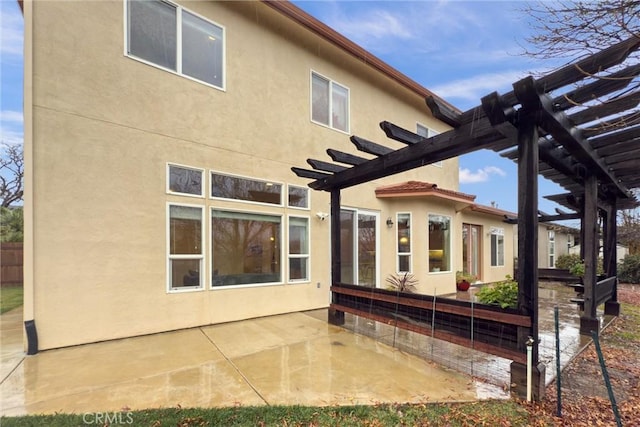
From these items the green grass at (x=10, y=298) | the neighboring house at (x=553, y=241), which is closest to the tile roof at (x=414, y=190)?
the green grass at (x=10, y=298)

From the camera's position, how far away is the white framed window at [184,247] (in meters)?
6.10

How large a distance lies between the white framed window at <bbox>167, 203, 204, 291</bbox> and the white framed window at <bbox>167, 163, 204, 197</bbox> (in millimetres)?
285

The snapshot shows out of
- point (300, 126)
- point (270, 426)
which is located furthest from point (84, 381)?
point (300, 126)

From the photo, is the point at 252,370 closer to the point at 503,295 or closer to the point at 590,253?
the point at 503,295

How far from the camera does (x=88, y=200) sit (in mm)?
5281

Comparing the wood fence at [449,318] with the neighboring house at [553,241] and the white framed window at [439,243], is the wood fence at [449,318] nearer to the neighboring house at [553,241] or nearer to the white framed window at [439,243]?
the white framed window at [439,243]

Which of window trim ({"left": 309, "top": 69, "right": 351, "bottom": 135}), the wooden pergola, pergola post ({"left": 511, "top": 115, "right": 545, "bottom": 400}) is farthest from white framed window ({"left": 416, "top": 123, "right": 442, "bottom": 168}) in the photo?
pergola post ({"left": 511, "top": 115, "right": 545, "bottom": 400})

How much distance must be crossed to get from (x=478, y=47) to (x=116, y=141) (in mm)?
6859

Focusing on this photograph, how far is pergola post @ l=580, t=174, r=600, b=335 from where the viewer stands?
5895 millimetres

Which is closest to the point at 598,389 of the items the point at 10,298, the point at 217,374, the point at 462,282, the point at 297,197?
the point at 217,374

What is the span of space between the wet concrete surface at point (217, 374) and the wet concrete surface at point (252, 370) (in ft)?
0.04

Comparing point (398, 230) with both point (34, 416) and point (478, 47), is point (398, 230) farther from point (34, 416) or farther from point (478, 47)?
point (34, 416)

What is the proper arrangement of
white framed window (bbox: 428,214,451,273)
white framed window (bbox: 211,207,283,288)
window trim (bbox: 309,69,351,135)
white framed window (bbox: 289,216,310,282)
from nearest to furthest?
white framed window (bbox: 211,207,283,288) → white framed window (bbox: 289,216,310,282) → window trim (bbox: 309,69,351,135) → white framed window (bbox: 428,214,451,273)

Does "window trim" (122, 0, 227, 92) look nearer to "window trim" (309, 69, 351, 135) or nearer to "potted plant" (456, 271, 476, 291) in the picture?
"window trim" (309, 69, 351, 135)
